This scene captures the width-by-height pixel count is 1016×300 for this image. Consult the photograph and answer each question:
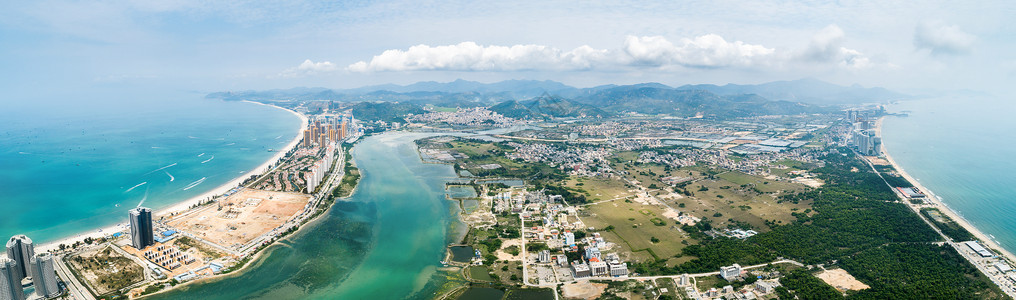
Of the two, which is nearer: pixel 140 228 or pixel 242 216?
pixel 140 228

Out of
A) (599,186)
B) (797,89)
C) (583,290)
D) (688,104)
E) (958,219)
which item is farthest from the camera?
(797,89)

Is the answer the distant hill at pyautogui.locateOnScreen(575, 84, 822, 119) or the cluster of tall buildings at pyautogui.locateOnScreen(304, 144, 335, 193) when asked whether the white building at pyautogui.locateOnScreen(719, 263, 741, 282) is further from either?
the distant hill at pyautogui.locateOnScreen(575, 84, 822, 119)

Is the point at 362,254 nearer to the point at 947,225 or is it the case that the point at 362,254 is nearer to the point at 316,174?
the point at 316,174

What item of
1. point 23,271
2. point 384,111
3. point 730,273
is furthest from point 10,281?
point 384,111

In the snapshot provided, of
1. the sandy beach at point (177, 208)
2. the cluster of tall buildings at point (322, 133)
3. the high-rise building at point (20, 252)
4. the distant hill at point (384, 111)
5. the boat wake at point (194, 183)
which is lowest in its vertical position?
the sandy beach at point (177, 208)

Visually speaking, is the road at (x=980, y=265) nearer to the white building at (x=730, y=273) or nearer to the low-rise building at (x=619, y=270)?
the white building at (x=730, y=273)

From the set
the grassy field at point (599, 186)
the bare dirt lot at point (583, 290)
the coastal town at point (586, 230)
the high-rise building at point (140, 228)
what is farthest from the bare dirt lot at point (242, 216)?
the grassy field at point (599, 186)

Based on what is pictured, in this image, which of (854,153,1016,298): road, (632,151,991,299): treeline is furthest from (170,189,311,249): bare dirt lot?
(854,153,1016,298): road
